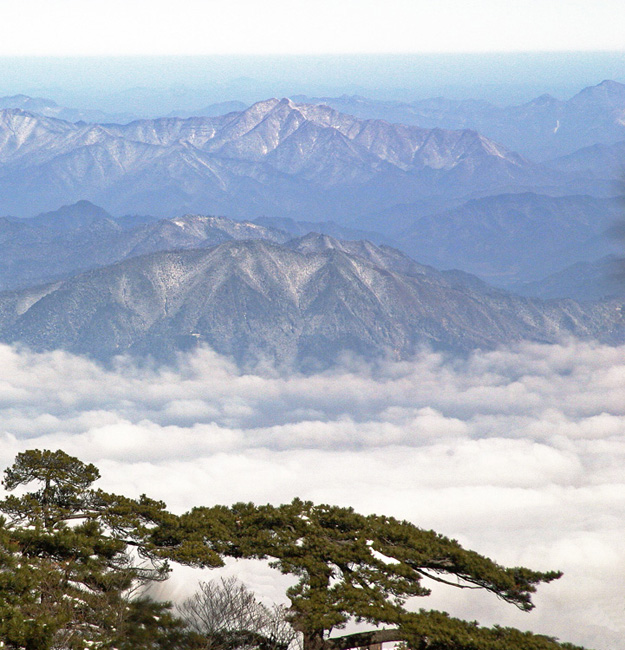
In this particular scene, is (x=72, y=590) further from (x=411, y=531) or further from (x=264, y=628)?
(x=411, y=531)

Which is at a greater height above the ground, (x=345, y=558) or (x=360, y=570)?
(x=345, y=558)

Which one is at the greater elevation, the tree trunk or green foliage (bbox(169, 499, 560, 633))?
green foliage (bbox(169, 499, 560, 633))

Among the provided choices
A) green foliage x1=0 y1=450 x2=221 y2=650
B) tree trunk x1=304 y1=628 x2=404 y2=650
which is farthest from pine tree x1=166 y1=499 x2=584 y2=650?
green foliage x1=0 y1=450 x2=221 y2=650

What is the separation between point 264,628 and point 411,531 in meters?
8.17

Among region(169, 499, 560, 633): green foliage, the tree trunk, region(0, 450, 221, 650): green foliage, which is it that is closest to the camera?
region(0, 450, 221, 650): green foliage

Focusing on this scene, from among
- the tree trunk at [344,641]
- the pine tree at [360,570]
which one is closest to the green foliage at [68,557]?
the pine tree at [360,570]

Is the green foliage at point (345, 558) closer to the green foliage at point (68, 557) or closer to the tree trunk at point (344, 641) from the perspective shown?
the tree trunk at point (344, 641)

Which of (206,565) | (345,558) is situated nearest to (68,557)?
(206,565)

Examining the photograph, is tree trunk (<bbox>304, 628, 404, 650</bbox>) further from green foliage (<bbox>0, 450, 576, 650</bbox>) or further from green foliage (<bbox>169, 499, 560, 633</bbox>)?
green foliage (<bbox>169, 499, 560, 633</bbox>)

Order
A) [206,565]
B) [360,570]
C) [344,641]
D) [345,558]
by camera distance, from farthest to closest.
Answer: [206,565] < [345,558] < [360,570] < [344,641]

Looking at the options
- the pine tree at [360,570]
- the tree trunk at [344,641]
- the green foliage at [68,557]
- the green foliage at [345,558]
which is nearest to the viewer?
the green foliage at [68,557]

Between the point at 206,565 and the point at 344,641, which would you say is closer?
the point at 344,641

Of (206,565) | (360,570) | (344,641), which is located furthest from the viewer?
(206,565)

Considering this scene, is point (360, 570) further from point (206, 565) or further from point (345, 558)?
point (206, 565)
